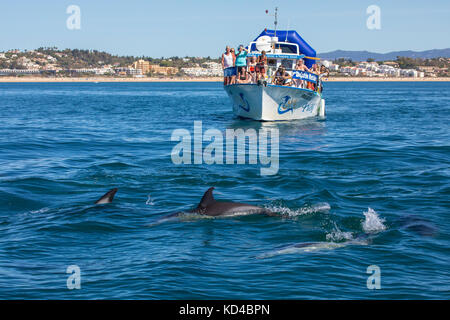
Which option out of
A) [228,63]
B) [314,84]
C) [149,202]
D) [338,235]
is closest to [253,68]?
[228,63]

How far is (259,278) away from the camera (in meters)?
9.34

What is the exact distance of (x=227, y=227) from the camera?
40.9 ft

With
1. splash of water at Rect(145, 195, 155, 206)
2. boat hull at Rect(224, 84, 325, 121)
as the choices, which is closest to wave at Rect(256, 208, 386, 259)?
splash of water at Rect(145, 195, 155, 206)

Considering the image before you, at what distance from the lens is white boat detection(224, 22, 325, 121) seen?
35750mm

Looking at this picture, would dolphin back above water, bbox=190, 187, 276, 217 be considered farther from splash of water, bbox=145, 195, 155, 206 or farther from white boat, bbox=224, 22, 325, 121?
Answer: white boat, bbox=224, 22, 325, 121

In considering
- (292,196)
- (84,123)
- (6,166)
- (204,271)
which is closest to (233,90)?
(84,123)

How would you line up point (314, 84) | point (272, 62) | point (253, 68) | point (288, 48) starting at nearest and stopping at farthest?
point (253, 68)
point (314, 84)
point (272, 62)
point (288, 48)

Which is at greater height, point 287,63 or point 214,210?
point 287,63

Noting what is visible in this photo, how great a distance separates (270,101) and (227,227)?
24.6 m

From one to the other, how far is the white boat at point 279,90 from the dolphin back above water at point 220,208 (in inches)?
860

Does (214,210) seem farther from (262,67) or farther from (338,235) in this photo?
(262,67)

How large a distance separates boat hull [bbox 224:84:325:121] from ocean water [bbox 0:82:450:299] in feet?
35.9
